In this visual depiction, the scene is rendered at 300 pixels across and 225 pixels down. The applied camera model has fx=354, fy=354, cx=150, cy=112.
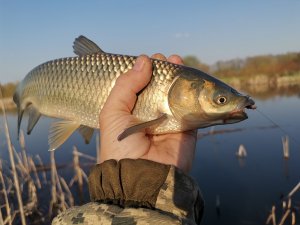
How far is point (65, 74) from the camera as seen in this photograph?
3195mm

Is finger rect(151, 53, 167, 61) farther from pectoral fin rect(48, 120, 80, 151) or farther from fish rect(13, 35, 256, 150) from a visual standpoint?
pectoral fin rect(48, 120, 80, 151)

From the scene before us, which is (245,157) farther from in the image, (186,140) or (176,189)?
(176,189)

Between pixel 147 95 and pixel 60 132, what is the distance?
908 mm

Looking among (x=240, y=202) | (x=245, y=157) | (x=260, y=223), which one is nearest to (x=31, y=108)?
(x=260, y=223)

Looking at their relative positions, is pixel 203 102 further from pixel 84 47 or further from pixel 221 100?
pixel 84 47

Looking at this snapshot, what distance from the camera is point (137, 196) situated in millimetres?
2178

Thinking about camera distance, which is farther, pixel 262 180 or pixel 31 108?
pixel 262 180

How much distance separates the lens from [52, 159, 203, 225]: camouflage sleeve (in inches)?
76.0

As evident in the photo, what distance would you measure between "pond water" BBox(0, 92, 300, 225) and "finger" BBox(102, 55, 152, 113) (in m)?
6.24

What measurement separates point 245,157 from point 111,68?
964 cm

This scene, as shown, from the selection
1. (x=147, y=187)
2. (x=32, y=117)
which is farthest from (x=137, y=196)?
(x=32, y=117)

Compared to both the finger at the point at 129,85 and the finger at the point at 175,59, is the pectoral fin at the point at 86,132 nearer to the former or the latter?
the finger at the point at 129,85

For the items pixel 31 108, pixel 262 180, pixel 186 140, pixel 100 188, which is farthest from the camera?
pixel 262 180

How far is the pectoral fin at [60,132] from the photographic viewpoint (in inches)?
127
